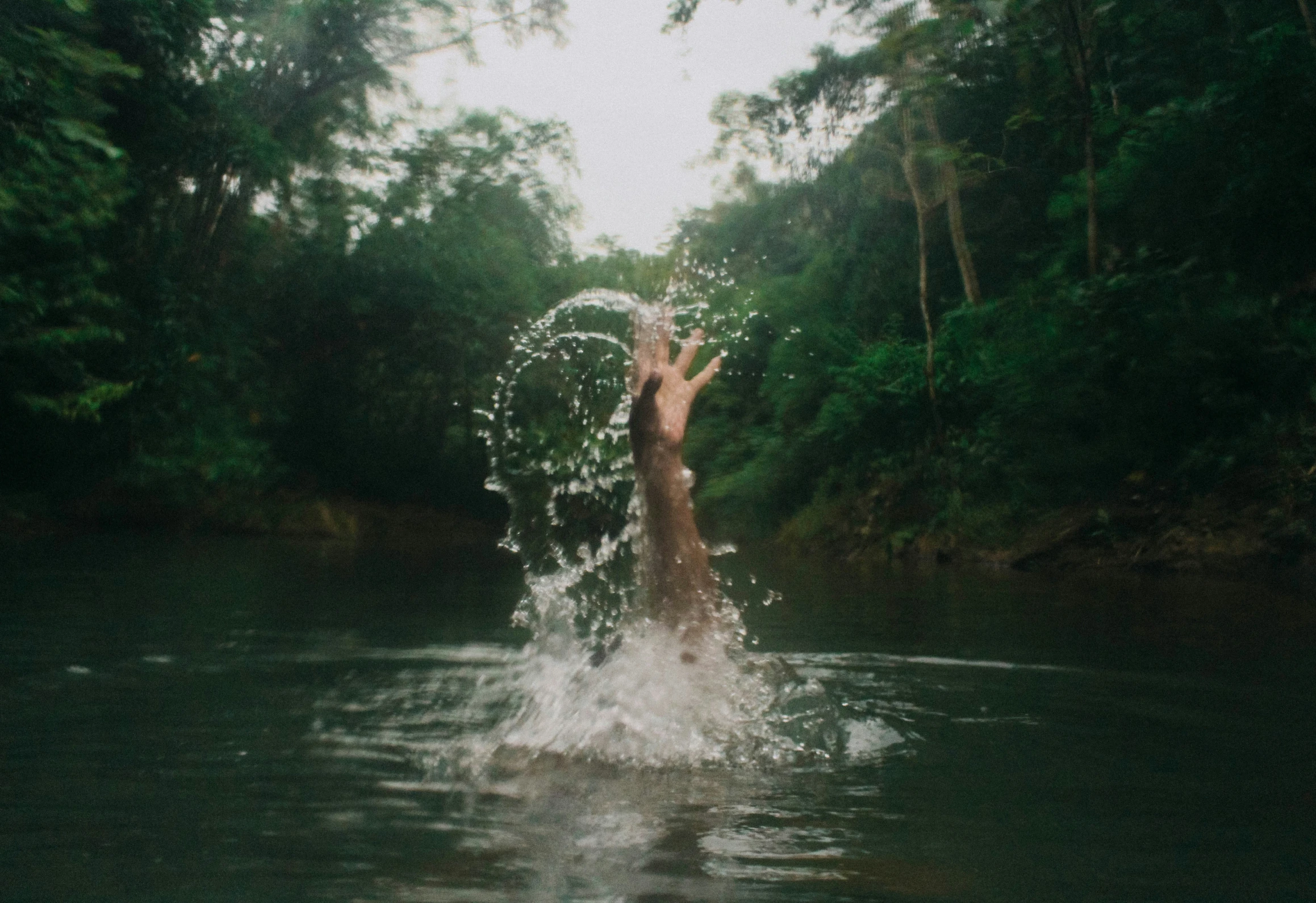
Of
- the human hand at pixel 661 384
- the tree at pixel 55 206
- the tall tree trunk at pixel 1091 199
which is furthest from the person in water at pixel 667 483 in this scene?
the tall tree trunk at pixel 1091 199

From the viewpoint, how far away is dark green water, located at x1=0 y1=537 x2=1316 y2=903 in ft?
11.9

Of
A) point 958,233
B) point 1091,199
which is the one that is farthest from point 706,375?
point 958,233

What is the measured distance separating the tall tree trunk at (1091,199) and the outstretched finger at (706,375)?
1509cm

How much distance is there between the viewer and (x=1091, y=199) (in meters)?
20.0

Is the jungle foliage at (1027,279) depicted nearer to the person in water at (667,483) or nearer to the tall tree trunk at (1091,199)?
the tall tree trunk at (1091,199)

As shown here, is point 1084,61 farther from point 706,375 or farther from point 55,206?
point 706,375

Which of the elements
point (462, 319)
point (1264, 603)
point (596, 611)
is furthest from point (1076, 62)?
point (462, 319)

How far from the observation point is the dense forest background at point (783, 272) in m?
17.3

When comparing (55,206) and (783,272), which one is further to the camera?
(783,272)

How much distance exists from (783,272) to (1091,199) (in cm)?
1936

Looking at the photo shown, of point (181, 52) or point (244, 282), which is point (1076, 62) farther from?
point (244, 282)

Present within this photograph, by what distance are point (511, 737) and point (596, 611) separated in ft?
20.0

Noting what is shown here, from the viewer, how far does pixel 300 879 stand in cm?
359

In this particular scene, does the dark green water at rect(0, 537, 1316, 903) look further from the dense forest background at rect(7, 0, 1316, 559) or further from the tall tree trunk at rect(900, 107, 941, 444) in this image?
the tall tree trunk at rect(900, 107, 941, 444)
